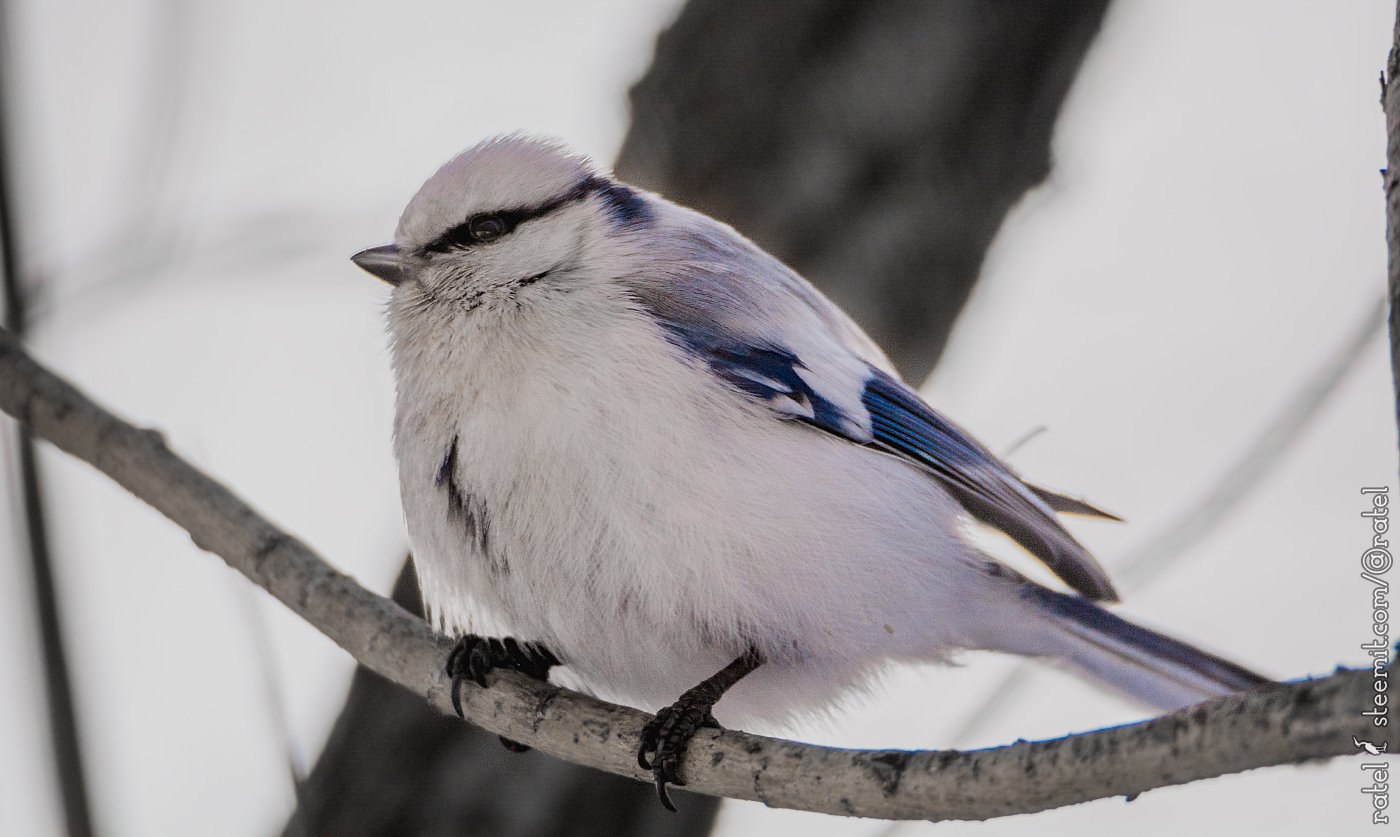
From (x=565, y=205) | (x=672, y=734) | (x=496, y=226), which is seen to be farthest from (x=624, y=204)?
(x=672, y=734)

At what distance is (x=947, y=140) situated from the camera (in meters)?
2.17

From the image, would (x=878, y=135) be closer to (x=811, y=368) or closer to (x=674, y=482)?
(x=811, y=368)

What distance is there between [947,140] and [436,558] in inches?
43.9

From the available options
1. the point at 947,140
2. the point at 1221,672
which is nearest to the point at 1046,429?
the point at 1221,672

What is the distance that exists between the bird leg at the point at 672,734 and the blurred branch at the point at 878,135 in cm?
86

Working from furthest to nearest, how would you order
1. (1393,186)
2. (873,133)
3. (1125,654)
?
(873,133), (1125,654), (1393,186)

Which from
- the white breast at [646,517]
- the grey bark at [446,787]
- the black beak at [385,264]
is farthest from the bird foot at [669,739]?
the black beak at [385,264]

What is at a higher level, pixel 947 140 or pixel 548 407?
pixel 947 140

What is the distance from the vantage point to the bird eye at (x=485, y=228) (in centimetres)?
182

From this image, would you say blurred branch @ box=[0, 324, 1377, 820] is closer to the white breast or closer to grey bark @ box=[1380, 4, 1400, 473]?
the white breast

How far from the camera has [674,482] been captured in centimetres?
150

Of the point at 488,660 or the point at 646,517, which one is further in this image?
the point at 488,660

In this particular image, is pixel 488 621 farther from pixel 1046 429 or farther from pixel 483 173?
pixel 1046 429

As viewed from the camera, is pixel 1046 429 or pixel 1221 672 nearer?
pixel 1221 672
